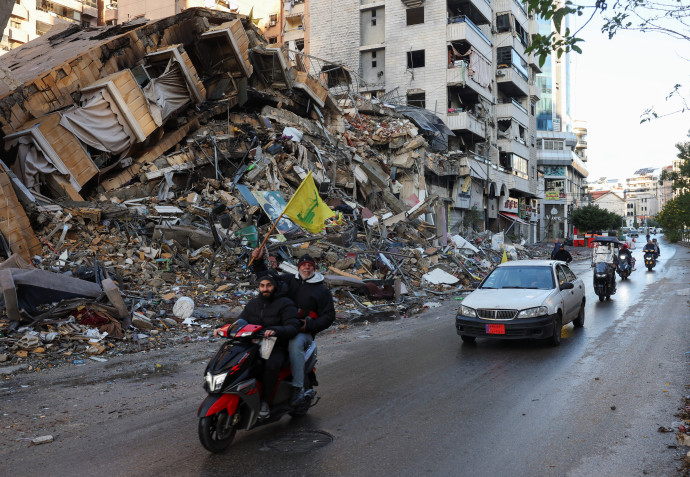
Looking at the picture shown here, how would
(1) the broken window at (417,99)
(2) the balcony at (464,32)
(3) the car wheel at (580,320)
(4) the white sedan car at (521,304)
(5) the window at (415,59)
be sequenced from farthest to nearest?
1. (5) the window at (415,59)
2. (1) the broken window at (417,99)
3. (2) the balcony at (464,32)
4. (3) the car wheel at (580,320)
5. (4) the white sedan car at (521,304)

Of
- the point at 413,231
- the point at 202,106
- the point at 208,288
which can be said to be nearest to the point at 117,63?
the point at 202,106

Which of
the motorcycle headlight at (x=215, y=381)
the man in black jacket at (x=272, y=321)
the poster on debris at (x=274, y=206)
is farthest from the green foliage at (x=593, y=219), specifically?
the motorcycle headlight at (x=215, y=381)

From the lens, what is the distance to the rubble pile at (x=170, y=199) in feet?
33.7

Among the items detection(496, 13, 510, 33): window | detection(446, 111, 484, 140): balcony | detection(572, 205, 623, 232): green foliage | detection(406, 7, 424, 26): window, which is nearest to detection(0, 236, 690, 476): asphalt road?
detection(446, 111, 484, 140): balcony

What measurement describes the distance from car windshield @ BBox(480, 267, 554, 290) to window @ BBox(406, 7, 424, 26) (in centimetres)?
3690

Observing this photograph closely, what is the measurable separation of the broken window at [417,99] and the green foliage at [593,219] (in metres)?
42.5

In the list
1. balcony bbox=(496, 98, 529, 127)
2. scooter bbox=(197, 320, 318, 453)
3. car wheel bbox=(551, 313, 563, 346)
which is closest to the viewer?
scooter bbox=(197, 320, 318, 453)

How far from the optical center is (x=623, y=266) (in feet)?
74.6

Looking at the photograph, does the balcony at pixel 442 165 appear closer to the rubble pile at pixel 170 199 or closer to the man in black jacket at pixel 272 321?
the rubble pile at pixel 170 199

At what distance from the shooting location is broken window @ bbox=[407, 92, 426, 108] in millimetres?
43044

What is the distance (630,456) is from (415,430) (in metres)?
1.80

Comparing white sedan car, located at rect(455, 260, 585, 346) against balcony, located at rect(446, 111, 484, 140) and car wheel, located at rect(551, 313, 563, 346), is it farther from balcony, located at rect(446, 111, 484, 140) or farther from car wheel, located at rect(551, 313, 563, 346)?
balcony, located at rect(446, 111, 484, 140)

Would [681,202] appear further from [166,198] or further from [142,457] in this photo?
[142,457]

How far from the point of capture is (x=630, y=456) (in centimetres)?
454
